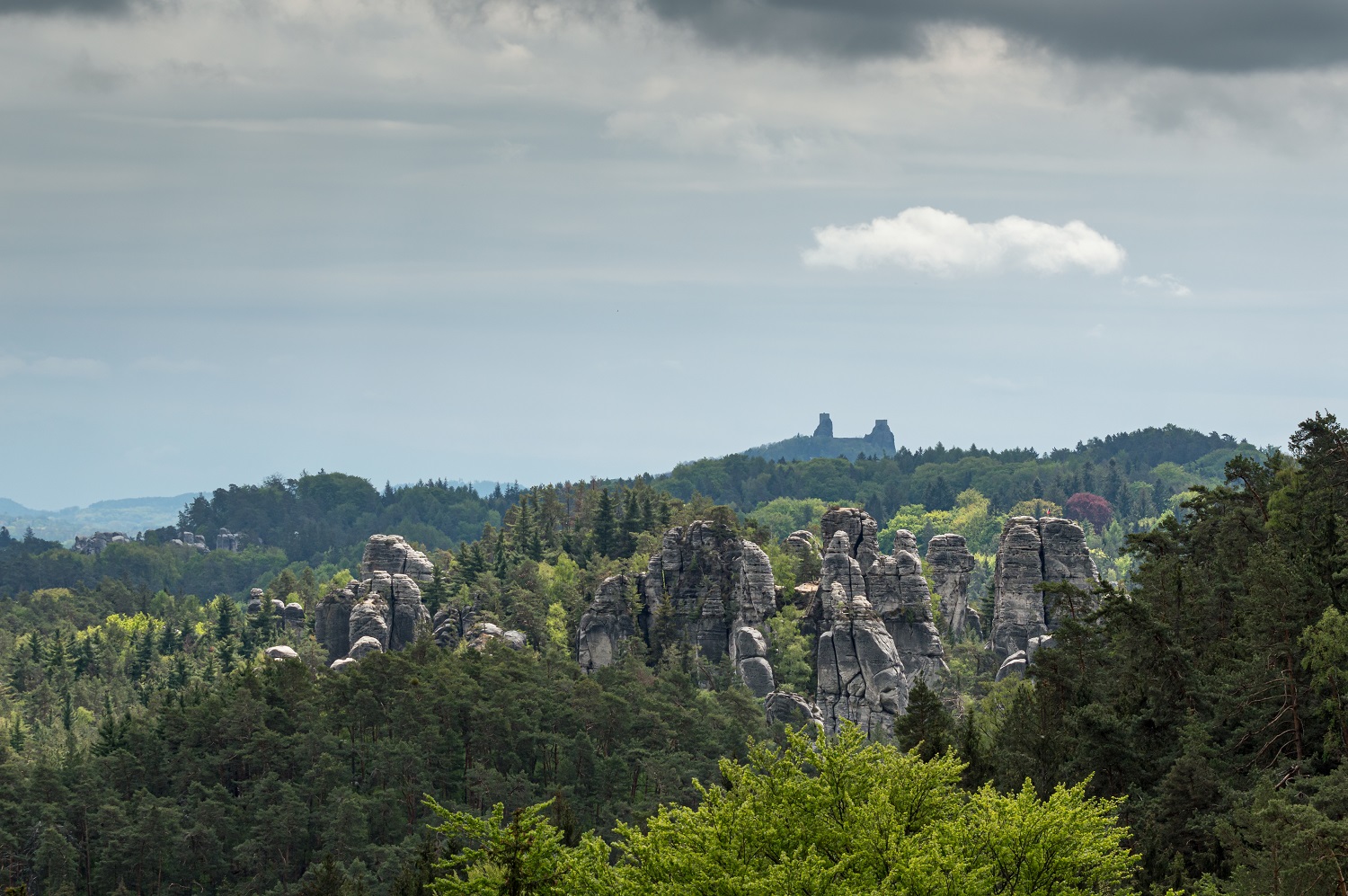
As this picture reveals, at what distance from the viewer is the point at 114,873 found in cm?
8531

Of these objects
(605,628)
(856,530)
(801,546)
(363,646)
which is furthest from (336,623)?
(856,530)

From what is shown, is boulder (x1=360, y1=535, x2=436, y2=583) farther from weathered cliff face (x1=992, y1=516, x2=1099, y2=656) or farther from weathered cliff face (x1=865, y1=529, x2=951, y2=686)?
weathered cliff face (x1=992, y1=516, x2=1099, y2=656)

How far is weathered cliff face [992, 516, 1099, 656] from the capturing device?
11838cm

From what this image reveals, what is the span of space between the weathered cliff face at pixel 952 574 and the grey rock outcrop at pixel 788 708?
84.8 feet

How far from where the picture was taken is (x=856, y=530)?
121938 mm

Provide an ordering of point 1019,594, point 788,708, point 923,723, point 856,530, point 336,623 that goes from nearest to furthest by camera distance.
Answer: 1. point 923,723
2. point 788,708
3. point 1019,594
4. point 856,530
5. point 336,623

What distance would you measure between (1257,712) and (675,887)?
2505 cm

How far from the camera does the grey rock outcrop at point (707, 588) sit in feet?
389

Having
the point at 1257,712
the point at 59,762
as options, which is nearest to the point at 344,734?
the point at 59,762

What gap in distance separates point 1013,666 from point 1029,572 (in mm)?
8623

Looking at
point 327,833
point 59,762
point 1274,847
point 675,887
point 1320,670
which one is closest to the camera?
point 675,887

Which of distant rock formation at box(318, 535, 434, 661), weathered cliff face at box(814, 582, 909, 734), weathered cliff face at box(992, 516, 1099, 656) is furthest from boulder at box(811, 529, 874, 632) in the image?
distant rock formation at box(318, 535, 434, 661)

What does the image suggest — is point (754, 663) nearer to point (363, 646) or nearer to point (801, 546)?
point (801, 546)

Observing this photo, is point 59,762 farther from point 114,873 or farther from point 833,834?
point 833,834
